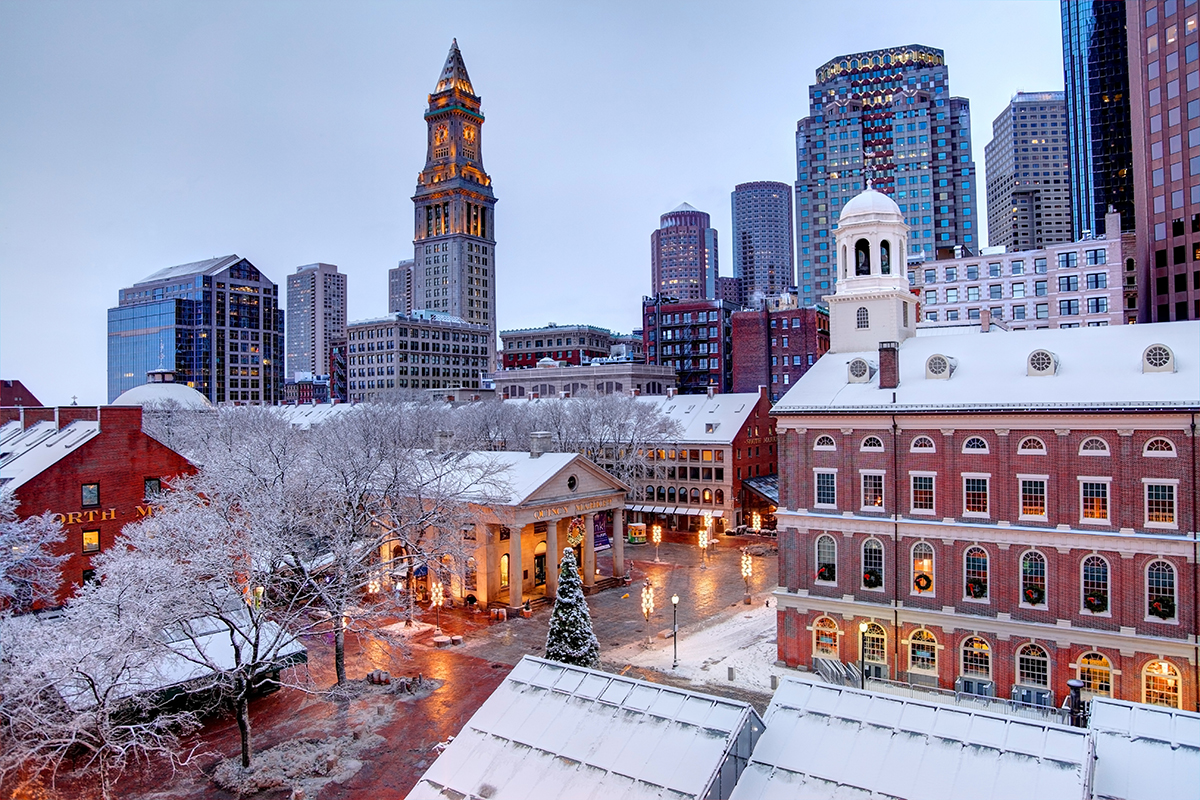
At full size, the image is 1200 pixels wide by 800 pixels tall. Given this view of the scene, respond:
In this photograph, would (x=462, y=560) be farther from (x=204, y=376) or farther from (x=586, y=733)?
(x=204, y=376)

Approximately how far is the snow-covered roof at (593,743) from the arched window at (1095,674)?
838 inches

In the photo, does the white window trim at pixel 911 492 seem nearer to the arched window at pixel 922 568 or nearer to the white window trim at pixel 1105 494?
the arched window at pixel 922 568

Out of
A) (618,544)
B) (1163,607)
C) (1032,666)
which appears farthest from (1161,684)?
(618,544)

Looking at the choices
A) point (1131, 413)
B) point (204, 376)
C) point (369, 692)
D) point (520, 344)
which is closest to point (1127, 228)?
point (520, 344)

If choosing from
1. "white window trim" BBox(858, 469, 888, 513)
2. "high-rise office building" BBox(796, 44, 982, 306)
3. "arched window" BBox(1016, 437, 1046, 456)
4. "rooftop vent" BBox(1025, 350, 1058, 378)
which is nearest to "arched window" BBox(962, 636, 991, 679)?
"white window trim" BBox(858, 469, 888, 513)

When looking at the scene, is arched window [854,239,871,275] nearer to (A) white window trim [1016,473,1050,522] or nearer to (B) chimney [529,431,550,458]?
(A) white window trim [1016,473,1050,522]

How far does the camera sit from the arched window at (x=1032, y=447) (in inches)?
1250

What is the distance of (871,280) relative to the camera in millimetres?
42719

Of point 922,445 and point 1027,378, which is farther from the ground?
point 1027,378

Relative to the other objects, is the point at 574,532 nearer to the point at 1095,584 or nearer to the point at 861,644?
the point at 861,644

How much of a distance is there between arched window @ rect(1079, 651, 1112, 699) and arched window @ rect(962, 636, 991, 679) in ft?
11.2

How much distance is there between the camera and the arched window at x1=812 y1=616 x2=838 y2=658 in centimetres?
3598

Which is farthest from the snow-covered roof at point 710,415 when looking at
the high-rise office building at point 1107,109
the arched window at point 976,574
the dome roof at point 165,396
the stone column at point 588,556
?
the high-rise office building at point 1107,109

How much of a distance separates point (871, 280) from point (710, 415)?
124ft
